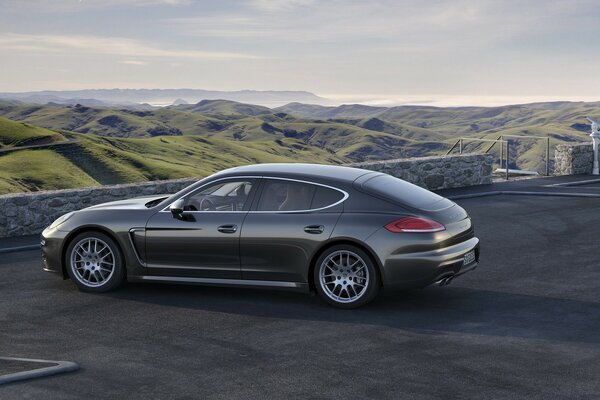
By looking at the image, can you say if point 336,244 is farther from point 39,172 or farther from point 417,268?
point 39,172

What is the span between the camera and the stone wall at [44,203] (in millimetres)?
14688

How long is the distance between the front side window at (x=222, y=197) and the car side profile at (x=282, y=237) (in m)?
0.01

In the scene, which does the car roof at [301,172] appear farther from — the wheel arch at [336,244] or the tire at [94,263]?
the tire at [94,263]

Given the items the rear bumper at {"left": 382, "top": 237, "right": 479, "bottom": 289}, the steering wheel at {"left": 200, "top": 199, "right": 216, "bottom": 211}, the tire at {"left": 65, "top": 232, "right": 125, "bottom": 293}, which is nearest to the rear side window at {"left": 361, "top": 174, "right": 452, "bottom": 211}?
the rear bumper at {"left": 382, "top": 237, "right": 479, "bottom": 289}

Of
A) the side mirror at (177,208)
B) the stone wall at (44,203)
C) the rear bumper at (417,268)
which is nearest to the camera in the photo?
the rear bumper at (417,268)

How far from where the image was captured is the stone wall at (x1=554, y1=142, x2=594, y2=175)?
23188 mm

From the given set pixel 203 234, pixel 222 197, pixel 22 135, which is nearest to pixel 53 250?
pixel 203 234

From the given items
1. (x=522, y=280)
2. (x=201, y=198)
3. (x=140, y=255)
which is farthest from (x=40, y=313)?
(x=522, y=280)

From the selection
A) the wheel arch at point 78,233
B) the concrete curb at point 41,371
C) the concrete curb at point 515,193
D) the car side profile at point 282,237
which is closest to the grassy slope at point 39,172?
the concrete curb at point 515,193

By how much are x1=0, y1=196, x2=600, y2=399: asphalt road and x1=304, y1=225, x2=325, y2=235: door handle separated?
0.84 m

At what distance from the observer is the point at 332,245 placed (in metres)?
8.98

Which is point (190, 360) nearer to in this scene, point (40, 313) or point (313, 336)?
point (313, 336)

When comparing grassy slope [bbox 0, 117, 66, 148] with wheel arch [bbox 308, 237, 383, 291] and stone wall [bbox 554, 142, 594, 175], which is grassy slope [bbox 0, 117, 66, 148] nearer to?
stone wall [bbox 554, 142, 594, 175]

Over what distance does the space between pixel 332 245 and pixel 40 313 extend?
328 centimetres
